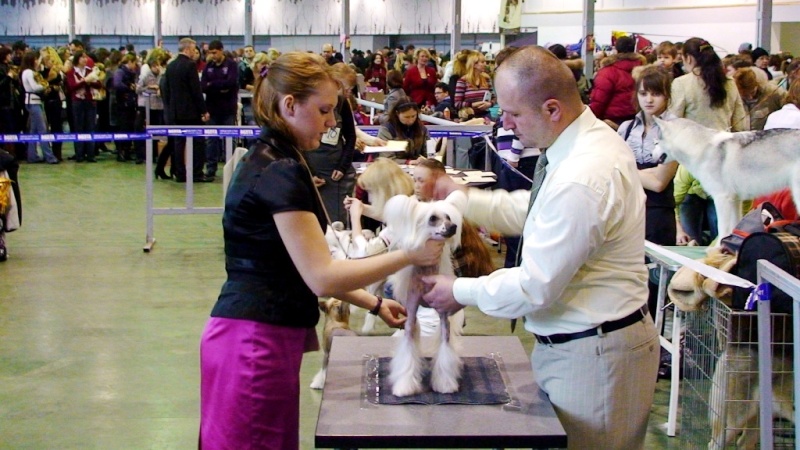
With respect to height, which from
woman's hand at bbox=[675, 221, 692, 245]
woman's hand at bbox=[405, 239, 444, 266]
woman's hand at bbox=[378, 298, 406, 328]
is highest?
woman's hand at bbox=[405, 239, 444, 266]

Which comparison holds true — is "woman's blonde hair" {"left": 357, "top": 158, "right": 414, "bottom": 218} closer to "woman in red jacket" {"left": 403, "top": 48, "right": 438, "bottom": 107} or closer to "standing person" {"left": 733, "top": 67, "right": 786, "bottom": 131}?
"standing person" {"left": 733, "top": 67, "right": 786, "bottom": 131}

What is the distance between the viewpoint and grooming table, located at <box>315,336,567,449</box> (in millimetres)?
2047

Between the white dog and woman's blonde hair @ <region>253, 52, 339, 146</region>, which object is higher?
woman's blonde hair @ <region>253, 52, 339, 146</region>

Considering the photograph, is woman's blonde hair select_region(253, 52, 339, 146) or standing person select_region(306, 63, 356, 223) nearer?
woman's blonde hair select_region(253, 52, 339, 146)

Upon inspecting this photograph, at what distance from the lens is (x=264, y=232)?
2.11m

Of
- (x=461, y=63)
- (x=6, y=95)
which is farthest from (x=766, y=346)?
(x=6, y=95)

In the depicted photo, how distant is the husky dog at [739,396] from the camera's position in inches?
117

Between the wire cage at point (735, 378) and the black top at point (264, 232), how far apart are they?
4.79 ft

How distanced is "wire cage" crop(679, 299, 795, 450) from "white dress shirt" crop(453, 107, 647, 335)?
91 cm

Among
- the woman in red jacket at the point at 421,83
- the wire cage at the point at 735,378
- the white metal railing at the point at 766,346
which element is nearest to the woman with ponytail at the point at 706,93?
the wire cage at the point at 735,378

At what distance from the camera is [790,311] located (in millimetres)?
2887

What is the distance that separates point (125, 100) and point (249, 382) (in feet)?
38.6

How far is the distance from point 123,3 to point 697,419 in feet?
81.3

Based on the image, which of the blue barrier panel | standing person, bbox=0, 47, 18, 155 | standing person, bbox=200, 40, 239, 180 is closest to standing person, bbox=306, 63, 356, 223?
the blue barrier panel
